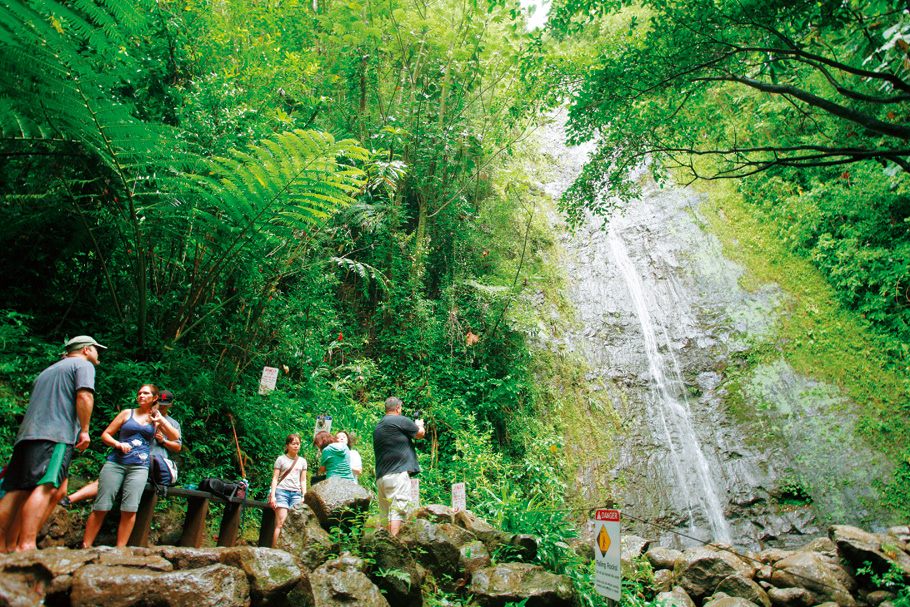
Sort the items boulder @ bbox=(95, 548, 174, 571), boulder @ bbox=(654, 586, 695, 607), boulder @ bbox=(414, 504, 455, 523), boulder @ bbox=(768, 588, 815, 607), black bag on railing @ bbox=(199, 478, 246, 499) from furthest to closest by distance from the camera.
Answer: boulder @ bbox=(768, 588, 815, 607), boulder @ bbox=(654, 586, 695, 607), boulder @ bbox=(414, 504, 455, 523), black bag on railing @ bbox=(199, 478, 246, 499), boulder @ bbox=(95, 548, 174, 571)

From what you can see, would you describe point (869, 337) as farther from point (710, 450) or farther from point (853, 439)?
point (710, 450)

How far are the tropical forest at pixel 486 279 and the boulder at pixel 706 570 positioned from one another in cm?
4

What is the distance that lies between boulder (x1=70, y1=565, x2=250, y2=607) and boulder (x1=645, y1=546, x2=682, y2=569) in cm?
604

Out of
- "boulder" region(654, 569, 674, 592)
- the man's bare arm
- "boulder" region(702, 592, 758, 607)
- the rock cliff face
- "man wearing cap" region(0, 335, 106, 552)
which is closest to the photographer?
"man wearing cap" region(0, 335, 106, 552)

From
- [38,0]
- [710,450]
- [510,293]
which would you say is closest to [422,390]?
[510,293]

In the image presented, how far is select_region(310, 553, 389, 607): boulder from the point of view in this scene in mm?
3164

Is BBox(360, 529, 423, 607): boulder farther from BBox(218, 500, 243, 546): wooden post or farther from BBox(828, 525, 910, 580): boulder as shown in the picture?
BBox(828, 525, 910, 580): boulder

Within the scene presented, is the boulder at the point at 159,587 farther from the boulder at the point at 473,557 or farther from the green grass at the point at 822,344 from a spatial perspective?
the green grass at the point at 822,344

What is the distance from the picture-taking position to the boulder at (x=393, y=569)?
3543 millimetres

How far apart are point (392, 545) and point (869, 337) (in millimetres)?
11939

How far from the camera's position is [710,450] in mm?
9812

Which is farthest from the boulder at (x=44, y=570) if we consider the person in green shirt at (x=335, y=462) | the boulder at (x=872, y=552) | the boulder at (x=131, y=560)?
the boulder at (x=872, y=552)

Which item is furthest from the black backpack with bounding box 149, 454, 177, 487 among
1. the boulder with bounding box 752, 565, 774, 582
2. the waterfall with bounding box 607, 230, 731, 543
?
the waterfall with bounding box 607, 230, 731, 543

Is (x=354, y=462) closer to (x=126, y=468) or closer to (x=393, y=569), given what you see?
(x=393, y=569)
